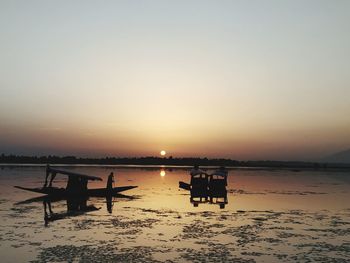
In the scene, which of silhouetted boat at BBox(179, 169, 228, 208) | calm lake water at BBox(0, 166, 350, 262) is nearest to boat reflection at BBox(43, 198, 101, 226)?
calm lake water at BBox(0, 166, 350, 262)

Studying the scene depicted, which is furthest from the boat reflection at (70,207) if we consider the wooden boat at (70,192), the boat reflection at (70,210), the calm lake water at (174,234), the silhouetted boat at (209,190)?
the silhouetted boat at (209,190)

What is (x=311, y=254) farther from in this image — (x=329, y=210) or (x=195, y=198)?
(x=195, y=198)

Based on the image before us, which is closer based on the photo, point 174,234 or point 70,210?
point 174,234

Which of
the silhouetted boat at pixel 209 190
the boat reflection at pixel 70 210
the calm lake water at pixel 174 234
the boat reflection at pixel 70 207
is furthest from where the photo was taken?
the silhouetted boat at pixel 209 190

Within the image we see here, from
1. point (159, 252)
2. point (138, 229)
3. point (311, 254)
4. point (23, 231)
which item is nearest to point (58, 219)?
point (23, 231)

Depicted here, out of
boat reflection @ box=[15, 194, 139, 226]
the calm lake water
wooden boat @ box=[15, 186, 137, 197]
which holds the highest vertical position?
wooden boat @ box=[15, 186, 137, 197]

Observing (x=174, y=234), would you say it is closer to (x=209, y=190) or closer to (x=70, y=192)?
(x=70, y=192)

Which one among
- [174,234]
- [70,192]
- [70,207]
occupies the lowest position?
[70,207]

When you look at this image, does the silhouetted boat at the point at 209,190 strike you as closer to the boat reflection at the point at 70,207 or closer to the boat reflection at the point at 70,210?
the boat reflection at the point at 70,207

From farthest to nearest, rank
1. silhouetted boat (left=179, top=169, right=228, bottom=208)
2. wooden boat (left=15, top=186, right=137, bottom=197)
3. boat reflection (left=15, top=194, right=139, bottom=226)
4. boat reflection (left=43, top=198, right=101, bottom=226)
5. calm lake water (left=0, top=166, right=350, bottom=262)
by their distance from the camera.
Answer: silhouetted boat (left=179, top=169, right=228, bottom=208), wooden boat (left=15, top=186, right=137, bottom=197), boat reflection (left=15, top=194, right=139, bottom=226), boat reflection (left=43, top=198, right=101, bottom=226), calm lake water (left=0, top=166, right=350, bottom=262)

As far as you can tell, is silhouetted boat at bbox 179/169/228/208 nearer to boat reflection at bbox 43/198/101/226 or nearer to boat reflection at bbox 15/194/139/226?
boat reflection at bbox 15/194/139/226

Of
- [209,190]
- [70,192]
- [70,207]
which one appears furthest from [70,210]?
[209,190]

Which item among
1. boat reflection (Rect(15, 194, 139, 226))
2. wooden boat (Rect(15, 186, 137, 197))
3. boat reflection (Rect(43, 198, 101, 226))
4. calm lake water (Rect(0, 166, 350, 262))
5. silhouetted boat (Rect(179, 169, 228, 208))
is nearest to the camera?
calm lake water (Rect(0, 166, 350, 262))

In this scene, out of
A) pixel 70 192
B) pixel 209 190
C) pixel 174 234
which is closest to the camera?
pixel 174 234
